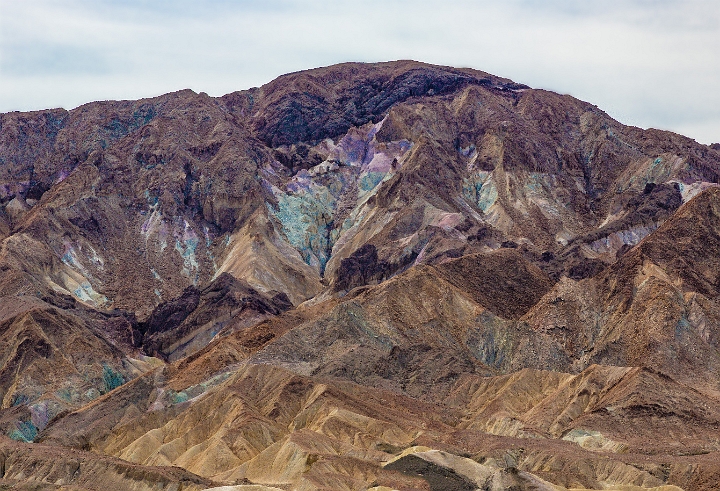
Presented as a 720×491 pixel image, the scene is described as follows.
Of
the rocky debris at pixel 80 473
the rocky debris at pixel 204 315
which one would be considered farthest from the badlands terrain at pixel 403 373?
the rocky debris at pixel 204 315

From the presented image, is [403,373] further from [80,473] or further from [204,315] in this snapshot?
[204,315]

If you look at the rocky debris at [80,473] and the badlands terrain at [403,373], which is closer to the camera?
the rocky debris at [80,473]

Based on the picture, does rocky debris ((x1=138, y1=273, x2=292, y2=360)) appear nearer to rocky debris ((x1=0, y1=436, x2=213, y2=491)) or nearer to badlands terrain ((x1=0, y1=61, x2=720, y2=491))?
badlands terrain ((x1=0, y1=61, x2=720, y2=491))

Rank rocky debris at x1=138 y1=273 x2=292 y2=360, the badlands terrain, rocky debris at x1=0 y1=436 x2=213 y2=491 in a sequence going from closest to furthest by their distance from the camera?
rocky debris at x1=0 y1=436 x2=213 y2=491 → the badlands terrain → rocky debris at x1=138 y1=273 x2=292 y2=360

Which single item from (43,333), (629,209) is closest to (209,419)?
(43,333)

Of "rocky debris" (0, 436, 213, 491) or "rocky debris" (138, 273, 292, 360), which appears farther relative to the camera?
"rocky debris" (138, 273, 292, 360)

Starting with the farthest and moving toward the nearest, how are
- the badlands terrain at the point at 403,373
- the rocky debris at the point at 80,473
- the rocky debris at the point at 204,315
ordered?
the rocky debris at the point at 204,315 < the badlands terrain at the point at 403,373 < the rocky debris at the point at 80,473

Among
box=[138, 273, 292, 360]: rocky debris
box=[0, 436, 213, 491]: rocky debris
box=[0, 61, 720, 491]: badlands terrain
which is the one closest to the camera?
box=[0, 436, 213, 491]: rocky debris

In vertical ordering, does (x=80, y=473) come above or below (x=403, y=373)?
below

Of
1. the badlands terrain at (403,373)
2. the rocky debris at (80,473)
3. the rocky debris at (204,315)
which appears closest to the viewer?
the rocky debris at (80,473)

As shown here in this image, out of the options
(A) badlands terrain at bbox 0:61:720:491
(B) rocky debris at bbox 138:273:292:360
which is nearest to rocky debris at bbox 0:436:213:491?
(A) badlands terrain at bbox 0:61:720:491

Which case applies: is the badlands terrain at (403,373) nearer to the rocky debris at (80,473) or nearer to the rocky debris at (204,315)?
the rocky debris at (80,473)

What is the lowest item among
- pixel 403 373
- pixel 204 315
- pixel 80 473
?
pixel 80 473

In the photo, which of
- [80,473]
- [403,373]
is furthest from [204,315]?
[80,473]
